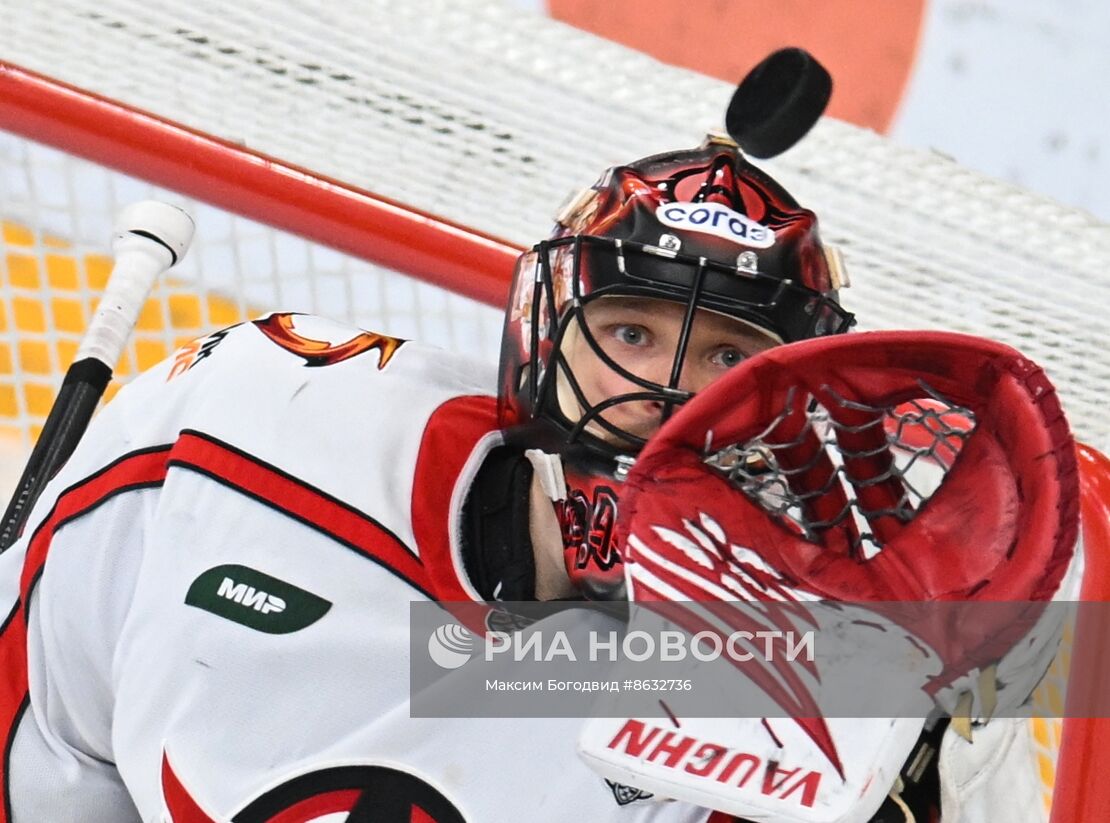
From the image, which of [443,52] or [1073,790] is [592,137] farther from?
[1073,790]

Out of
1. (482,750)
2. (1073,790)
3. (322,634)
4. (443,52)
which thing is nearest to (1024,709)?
(1073,790)

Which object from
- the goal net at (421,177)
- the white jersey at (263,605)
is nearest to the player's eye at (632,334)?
the white jersey at (263,605)

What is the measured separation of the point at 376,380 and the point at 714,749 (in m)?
0.58

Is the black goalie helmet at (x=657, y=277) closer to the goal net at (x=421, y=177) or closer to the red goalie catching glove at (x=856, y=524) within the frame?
the red goalie catching glove at (x=856, y=524)

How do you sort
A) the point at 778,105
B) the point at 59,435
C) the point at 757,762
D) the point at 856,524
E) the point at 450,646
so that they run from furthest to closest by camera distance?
the point at 59,435
the point at 778,105
the point at 450,646
the point at 856,524
the point at 757,762

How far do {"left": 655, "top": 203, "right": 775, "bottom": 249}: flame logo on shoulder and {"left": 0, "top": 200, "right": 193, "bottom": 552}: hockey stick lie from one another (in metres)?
0.68

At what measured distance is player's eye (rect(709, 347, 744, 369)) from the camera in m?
1.14

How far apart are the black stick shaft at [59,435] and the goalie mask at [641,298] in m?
0.57

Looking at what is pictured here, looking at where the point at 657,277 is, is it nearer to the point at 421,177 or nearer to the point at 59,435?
the point at 59,435

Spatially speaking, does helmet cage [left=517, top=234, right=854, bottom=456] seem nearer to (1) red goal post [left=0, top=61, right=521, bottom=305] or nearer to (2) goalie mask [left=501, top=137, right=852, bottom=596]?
(2) goalie mask [left=501, top=137, right=852, bottom=596]

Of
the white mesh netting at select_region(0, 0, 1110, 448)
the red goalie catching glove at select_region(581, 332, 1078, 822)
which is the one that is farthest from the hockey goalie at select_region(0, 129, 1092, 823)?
the white mesh netting at select_region(0, 0, 1110, 448)

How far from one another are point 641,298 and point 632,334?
0.10 feet

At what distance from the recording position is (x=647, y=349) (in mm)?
1142

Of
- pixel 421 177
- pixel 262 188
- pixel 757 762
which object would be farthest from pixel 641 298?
pixel 421 177
